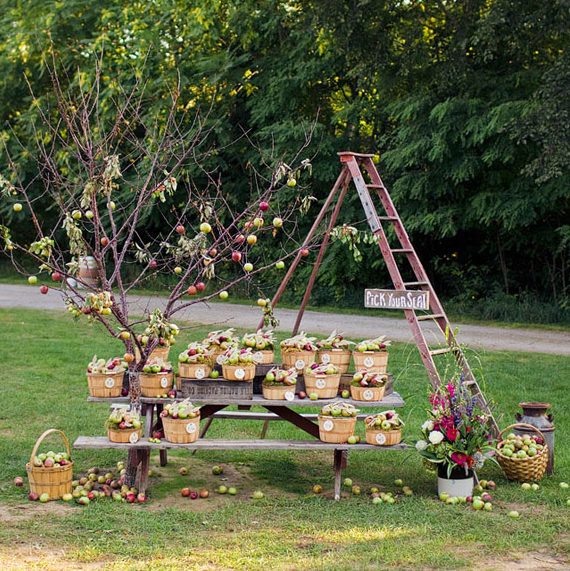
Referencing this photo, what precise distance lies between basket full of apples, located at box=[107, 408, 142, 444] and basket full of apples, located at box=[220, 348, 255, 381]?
67 centimetres

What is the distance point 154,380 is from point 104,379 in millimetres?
330

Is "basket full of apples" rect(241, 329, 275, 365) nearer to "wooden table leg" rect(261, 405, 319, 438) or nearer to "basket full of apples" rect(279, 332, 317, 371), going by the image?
"basket full of apples" rect(279, 332, 317, 371)

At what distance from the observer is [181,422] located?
5.91 metres

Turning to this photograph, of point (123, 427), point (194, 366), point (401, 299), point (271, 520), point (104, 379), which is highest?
point (401, 299)

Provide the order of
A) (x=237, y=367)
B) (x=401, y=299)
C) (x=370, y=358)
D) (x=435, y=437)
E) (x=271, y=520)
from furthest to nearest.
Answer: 1. (x=401, y=299)
2. (x=370, y=358)
3. (x=237, y=367)
4. (x=435, y=437)
5. (x=271, y=520)

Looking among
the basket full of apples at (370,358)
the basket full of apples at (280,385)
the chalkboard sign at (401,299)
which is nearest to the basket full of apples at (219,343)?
the basket full of apples at (280,385)

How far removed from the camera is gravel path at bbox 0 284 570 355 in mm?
13062

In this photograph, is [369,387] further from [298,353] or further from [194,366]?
[194,366]

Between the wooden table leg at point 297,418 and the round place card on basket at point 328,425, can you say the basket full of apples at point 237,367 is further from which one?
Answer: the round place card on basket at point 328,425

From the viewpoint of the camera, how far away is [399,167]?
1664 centimetres

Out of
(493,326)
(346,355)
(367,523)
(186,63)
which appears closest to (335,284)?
(493,326)

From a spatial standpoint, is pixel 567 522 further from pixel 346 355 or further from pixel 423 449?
pixel 346 355

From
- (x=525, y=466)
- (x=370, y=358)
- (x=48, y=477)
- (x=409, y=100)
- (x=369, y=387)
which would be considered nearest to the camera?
(x=48, y=477)

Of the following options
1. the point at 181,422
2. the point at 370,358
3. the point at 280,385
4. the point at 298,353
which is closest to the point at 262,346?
the point at 298,353
